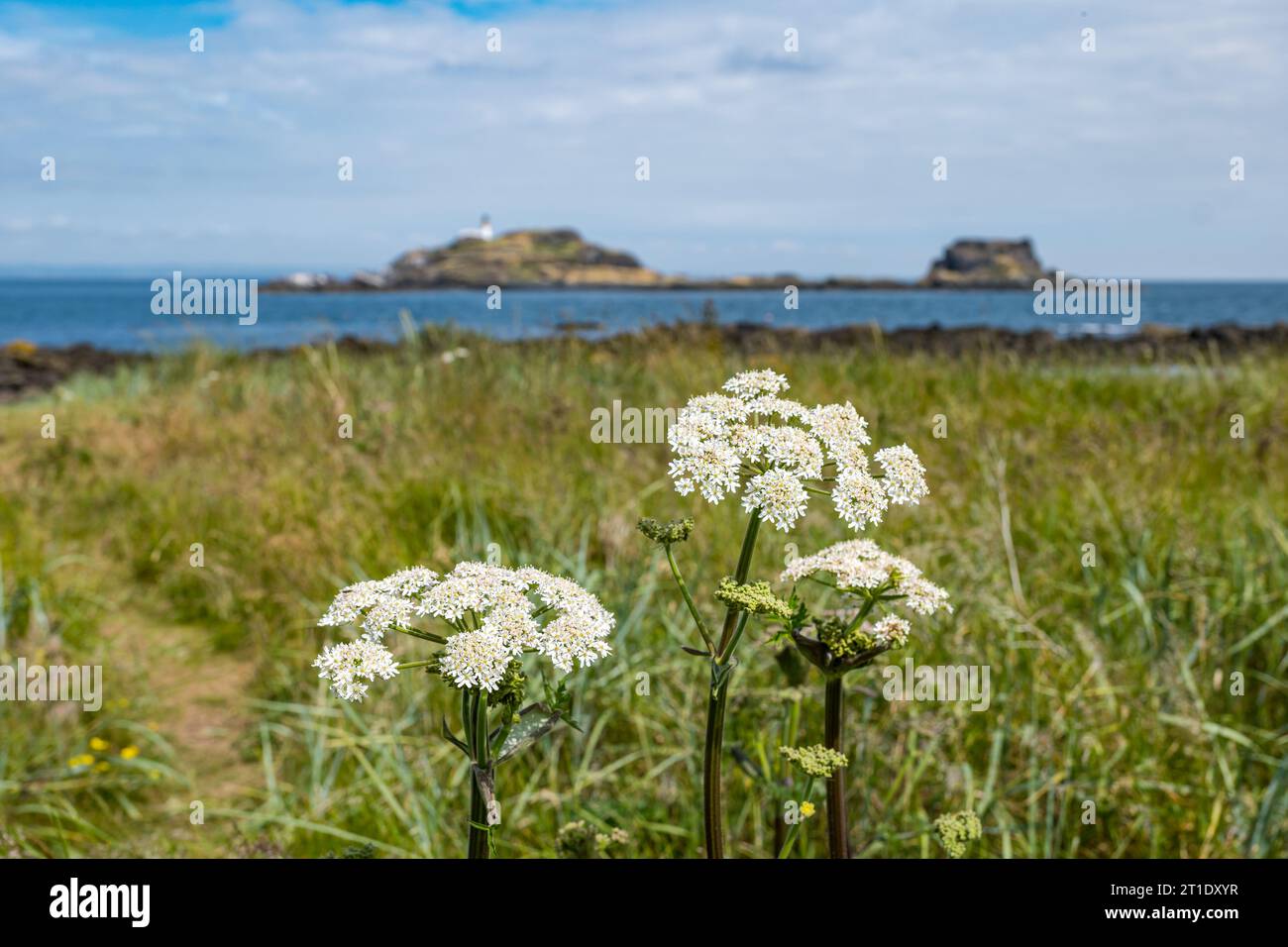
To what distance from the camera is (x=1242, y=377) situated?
8.72m

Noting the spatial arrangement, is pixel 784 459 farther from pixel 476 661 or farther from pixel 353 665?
pixel 353 665

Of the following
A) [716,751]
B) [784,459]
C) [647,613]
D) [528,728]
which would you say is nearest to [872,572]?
[784,459]

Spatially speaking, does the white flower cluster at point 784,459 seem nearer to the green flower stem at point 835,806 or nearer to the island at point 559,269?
the green flower stem at point 835,806

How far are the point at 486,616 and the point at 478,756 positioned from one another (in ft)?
0.53

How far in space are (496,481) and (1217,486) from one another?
162 inches

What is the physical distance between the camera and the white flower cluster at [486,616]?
958mm

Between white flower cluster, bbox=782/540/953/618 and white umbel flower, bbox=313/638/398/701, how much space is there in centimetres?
47

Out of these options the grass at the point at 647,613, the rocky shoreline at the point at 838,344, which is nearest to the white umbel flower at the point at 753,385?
the grass at the point at 647,613

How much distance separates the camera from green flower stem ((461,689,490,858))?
0.93 metres

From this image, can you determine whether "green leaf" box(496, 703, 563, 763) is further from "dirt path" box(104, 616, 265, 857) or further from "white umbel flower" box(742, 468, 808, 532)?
"dirt path" box(104, 616, 265, 857)
